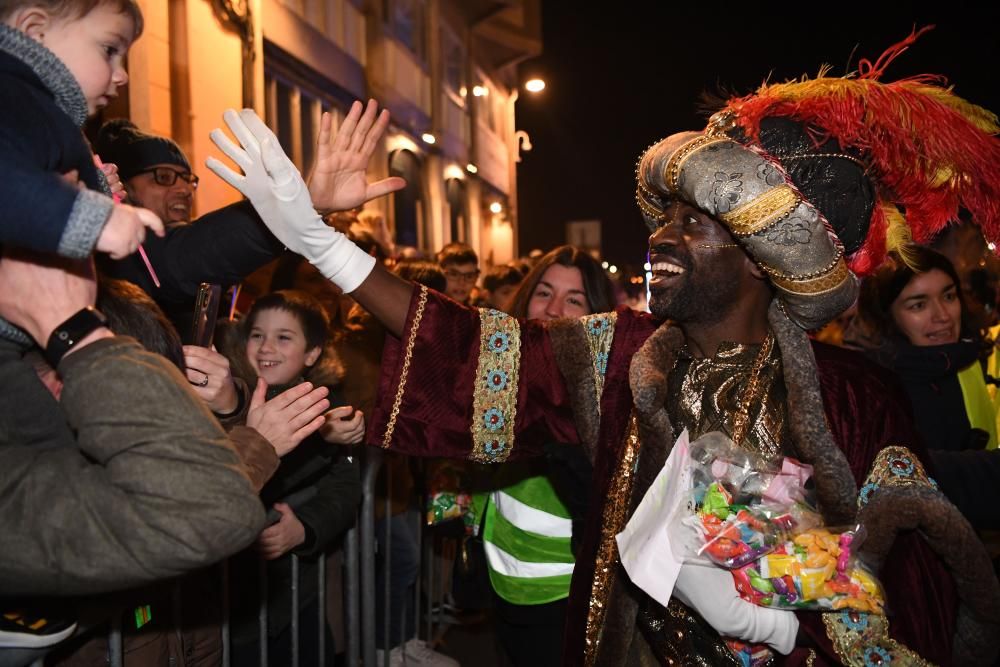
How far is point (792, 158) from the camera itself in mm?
2088

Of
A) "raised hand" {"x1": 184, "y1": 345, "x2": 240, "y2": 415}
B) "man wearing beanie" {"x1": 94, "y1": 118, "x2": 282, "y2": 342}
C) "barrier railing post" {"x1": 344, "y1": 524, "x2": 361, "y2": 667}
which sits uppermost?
"man wearing beanie" {"x1": 94, "y1": 118, "x2": 282, "y2": 342}

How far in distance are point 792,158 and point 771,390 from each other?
63cm

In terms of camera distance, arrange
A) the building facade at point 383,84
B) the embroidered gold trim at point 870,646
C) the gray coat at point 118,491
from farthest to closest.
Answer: the building facade at point 383,84, the embroidered gold trim at point 870,646, the gray coat at point 118,491

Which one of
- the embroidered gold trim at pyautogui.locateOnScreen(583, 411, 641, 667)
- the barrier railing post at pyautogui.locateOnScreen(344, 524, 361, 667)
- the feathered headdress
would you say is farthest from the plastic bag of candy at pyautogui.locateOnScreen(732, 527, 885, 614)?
the barrier railing post at pyautogui.locateOnScreen(344, 524, 361, 667)

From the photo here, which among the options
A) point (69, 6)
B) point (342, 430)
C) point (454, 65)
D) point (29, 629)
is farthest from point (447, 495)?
point (454, 65)

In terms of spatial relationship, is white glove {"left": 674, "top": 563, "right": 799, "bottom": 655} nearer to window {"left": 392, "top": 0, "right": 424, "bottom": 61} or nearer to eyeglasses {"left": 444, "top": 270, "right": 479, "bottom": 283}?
eyeglasses {"left": 444, "top": 270, "right": 479, "bottom": 283}

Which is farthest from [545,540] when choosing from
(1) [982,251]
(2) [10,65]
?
(1) [982,251]

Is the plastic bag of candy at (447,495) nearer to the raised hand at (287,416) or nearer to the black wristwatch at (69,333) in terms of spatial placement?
the raised hand at (287,416)

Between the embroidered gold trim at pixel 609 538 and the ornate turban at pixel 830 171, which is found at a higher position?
the ornate turban at pixel 830 171

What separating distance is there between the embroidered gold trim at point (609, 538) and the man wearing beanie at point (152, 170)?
207cm

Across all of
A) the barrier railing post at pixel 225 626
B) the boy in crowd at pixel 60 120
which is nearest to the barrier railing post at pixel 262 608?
the barrier railing post at pixel 225 626

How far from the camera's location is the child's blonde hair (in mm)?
1353

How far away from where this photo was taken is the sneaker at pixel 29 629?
51.6 inches

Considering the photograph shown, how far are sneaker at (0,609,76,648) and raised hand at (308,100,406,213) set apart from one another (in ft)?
3.78
